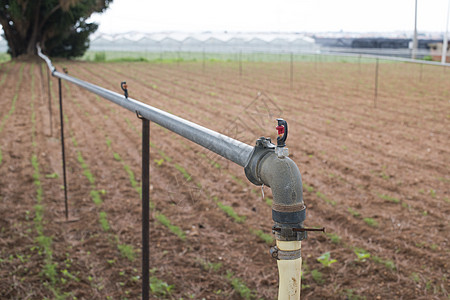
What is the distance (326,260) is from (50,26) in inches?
971

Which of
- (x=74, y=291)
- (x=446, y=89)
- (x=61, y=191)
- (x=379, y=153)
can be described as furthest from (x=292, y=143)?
(x=446, y=89)

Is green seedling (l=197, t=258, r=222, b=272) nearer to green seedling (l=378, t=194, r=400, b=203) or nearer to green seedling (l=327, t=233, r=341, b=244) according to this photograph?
green seedling (l=327, t=233, r=341, b=244)

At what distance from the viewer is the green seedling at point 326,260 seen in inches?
141

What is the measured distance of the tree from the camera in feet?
70.5

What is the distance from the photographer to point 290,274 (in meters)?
1.08

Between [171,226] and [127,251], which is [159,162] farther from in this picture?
[127,251]

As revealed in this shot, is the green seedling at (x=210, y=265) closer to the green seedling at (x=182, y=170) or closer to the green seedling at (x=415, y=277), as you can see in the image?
the green seedling at (x=415, y=277)

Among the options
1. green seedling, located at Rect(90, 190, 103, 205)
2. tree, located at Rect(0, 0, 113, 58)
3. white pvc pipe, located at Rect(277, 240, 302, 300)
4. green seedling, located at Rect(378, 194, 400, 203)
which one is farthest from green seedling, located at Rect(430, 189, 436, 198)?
tree, located at Rect(0, 0, 113, 58)

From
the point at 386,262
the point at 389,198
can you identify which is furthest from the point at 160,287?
the point at 389,198

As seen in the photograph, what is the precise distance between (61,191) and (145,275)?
11.3ft

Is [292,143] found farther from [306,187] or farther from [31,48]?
[31,48]

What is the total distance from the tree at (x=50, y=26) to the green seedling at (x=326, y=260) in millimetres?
18783

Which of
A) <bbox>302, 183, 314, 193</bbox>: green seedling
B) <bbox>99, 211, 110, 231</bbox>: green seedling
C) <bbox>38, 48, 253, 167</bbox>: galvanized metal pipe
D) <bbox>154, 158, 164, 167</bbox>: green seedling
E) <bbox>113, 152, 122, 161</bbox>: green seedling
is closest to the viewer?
<bbox>38, 48, 253, 167</bbox>: galvanized metal pipe

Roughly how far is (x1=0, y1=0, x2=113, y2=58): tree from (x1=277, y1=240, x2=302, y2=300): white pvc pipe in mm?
20570
